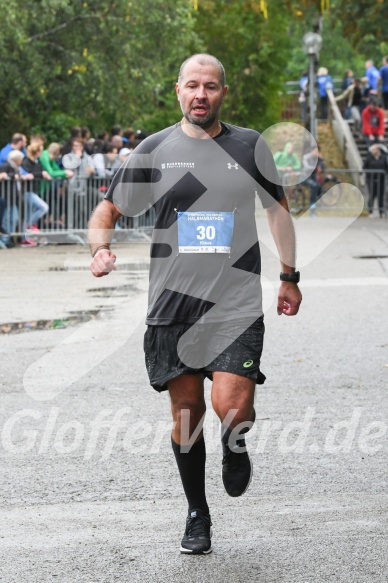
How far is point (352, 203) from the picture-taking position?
3059 cm

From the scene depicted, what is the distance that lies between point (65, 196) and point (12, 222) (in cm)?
119

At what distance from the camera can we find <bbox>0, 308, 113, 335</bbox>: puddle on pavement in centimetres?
1212

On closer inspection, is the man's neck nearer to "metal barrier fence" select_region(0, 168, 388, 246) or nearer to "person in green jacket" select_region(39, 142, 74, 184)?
"metal barrier fence" select_region(0, 168, 388, 246)

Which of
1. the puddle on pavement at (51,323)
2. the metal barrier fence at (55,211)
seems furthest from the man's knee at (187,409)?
the metal barrier fence at (55,211)

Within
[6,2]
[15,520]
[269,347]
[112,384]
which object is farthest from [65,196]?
[15,520]

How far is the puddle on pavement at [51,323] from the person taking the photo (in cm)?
1212

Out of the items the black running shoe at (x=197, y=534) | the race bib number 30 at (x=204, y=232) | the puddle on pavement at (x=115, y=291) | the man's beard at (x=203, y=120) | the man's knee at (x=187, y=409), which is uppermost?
the man's beard at (x=203, y=120)

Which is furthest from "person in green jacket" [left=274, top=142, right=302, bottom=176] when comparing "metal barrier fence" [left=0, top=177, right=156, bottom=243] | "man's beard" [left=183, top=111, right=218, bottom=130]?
"man's beard" [left=183, top=111, right=218, bottom=130]

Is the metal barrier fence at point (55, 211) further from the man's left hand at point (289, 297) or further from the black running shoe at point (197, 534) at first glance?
the black running shoe at point (197, 534)

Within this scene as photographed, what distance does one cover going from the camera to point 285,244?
5.50 m

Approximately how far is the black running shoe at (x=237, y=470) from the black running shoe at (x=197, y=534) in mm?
153

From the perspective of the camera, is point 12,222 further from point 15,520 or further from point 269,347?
point 15,520

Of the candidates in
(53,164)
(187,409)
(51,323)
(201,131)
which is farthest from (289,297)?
(53,164)

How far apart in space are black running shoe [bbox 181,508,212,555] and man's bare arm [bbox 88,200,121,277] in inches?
39.9
